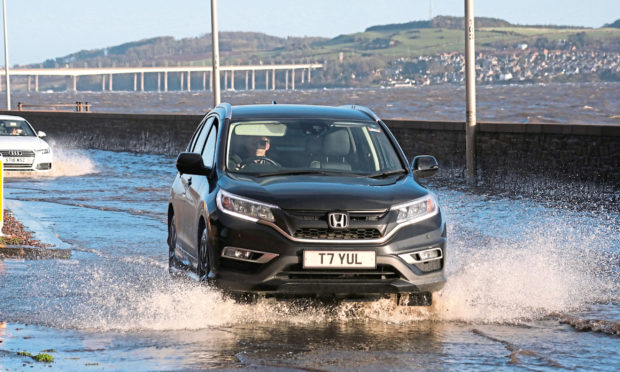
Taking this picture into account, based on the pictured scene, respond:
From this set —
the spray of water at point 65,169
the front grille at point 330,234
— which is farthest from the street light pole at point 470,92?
the front grille at point 330,234

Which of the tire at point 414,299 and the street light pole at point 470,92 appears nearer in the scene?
the tire at point 414,299

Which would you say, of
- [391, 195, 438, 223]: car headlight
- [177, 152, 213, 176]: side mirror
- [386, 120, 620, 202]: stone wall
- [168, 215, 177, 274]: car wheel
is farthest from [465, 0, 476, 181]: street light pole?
[391, 195, 438, 223]: car headlight

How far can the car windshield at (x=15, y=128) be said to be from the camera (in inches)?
1113

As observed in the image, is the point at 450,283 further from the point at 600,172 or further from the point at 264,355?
the point at 600,172

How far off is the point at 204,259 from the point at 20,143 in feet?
64.5

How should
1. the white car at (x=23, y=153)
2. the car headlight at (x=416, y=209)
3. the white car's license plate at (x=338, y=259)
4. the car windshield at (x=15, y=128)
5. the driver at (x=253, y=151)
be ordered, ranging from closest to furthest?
1. the white car's license plate at (x=338, y=259)
2. the car headlight at (x=416, y=209)
3. the driver at (x=253, y=151)
4. the white car at (x=23, y=153)
5. the car windshield at (x=15, y=128)

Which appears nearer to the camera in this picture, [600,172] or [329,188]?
[329,188]

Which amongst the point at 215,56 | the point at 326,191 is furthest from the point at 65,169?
the point at 326,191

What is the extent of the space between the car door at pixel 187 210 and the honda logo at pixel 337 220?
154cm

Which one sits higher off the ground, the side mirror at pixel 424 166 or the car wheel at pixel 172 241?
→ the side mirror at pixel 424 166

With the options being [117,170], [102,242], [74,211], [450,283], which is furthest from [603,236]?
[117,170]

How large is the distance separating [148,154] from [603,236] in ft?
81.8

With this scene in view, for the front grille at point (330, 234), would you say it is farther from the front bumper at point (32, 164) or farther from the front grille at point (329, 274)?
the front bumper at point (32, 164)

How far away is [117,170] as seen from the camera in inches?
1176
